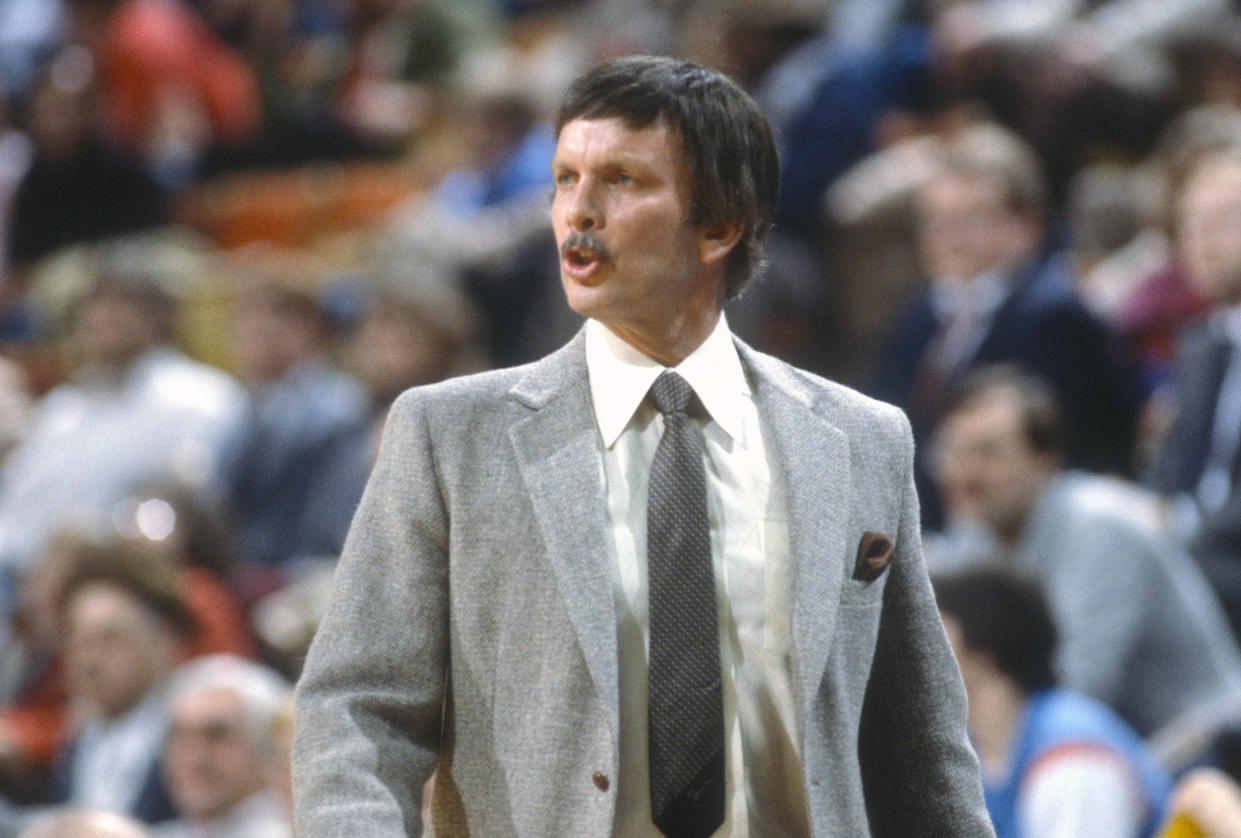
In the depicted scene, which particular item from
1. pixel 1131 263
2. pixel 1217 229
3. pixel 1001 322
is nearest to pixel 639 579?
pixel 1217 229

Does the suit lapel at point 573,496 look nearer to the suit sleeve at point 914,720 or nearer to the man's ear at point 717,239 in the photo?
the man's ear at point 717,239

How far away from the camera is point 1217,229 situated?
555 cm

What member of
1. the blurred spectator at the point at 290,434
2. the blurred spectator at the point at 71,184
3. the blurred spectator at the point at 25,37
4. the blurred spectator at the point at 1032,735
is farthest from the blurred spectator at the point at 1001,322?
the blurred spectator at the point at 25,37

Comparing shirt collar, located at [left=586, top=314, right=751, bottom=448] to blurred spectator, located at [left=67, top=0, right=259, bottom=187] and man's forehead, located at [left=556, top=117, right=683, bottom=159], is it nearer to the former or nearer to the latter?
man's forehead, located at [left=556, top=117, right=683, bottom=159]

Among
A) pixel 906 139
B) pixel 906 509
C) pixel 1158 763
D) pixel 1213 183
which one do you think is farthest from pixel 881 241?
pixel 906 509

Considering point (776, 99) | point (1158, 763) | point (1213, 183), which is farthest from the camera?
point (776, 99)

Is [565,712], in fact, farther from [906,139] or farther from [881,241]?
[906,139]

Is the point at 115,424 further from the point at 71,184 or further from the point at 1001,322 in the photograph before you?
the point at 1001,322

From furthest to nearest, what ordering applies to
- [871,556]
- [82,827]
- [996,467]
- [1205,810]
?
[996,467]
[82,827]
[1205,810]
[871,556]

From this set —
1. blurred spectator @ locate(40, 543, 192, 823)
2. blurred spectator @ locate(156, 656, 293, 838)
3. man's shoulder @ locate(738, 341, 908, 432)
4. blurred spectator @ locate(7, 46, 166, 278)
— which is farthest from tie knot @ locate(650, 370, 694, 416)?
blurred spectator @ locate(7, 46, 166, 278)

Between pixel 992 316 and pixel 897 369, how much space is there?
38cm

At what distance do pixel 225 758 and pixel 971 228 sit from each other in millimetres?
2684

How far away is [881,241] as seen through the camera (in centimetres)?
736

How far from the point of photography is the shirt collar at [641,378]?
225 centimetres
